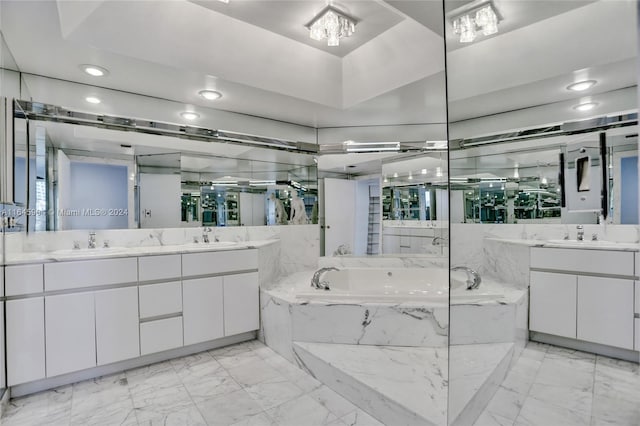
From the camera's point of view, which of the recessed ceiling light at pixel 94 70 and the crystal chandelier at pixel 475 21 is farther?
the recessed ceiling light at pixel 94 70

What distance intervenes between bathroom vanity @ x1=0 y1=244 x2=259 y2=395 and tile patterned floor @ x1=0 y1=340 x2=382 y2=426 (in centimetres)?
16

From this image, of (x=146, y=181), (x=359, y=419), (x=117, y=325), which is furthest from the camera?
(x=146, y=181)

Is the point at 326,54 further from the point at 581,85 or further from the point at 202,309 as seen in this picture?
the point at 581,85

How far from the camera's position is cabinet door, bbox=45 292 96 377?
2.07 metres

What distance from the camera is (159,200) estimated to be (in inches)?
114

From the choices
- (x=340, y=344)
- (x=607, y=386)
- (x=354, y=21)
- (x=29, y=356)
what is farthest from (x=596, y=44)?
(x=29, y=356)

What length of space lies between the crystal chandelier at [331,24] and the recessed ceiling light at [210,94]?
3.21ft

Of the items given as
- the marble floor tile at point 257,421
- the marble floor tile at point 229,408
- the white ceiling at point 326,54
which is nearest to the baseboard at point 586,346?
the white ceiling at point 326,54

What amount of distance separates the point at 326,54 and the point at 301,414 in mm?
2730

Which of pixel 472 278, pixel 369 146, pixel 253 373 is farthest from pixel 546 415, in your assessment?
pixel 369 146

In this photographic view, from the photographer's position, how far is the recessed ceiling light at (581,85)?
0.54m

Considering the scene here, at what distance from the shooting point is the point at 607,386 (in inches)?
22.0

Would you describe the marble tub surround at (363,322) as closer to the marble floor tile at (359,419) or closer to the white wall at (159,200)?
the marble floor tile at (359,419)

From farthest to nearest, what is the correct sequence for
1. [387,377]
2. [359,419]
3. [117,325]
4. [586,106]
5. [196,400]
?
[117,325] < [196,400] < [387,377] < [359,419] < [586,106]
